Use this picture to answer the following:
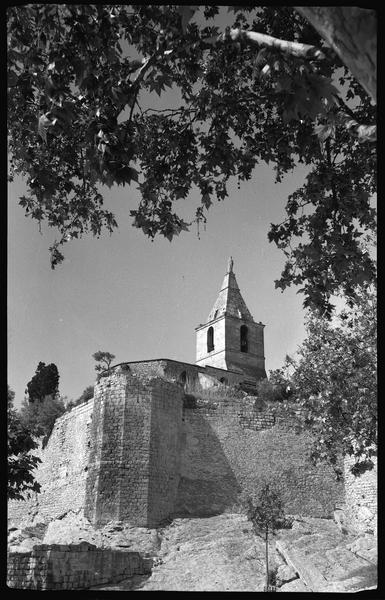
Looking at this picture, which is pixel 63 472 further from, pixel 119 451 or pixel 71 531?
pixel 71 531

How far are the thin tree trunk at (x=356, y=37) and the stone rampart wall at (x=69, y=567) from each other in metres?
12.4

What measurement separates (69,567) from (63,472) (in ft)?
28.1

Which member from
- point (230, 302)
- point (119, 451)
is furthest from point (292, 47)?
point (230, 302)

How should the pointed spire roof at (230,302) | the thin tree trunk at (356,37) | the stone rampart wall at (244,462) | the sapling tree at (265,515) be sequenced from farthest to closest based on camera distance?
the pointed spire roof at (230,302), the stone rampart wall at (244,462), the sapling tree at (265,515), the thin tree trunk at (356,37)

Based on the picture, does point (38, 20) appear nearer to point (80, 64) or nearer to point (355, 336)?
point (80, 64)

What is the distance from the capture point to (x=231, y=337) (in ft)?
145

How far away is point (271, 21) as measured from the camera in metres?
7.13

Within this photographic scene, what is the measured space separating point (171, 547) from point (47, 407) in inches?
591

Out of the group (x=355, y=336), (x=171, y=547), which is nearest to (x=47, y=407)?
(x=171, y=547)

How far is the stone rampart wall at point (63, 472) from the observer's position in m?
20.7

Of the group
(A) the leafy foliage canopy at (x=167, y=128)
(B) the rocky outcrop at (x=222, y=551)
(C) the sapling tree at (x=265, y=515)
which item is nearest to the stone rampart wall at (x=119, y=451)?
(B) the rocky outcrop at (x=222, y=551)

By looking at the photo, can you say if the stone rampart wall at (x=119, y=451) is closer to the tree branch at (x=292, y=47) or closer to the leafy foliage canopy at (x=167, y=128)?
the leafy foliage canopy at (x=167, y=128)

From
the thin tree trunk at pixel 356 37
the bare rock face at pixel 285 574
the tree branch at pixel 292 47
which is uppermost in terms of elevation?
the tree branch at pixel 292 47

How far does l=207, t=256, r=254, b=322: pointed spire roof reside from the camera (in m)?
45.4
